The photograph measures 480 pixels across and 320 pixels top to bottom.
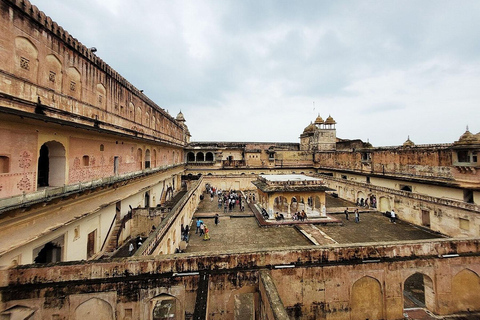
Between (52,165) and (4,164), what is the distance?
2.49 metres

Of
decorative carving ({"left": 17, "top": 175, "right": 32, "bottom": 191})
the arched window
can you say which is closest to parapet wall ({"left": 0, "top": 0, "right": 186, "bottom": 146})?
decorative carving ({"left": 17, "top": 175, "right": 32, "bottom": 191})

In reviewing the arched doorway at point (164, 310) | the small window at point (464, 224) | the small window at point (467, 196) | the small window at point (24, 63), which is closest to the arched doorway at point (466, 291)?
A: the small window at point (464, 224)

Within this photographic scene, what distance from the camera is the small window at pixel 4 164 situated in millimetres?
7248

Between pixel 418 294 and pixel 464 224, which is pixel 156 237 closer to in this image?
pixel 418 294

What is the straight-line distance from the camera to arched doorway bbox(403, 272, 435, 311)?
7.98 metres

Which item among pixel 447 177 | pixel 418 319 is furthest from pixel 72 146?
pixel 447 177

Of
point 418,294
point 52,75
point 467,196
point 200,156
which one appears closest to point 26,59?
point 52,75

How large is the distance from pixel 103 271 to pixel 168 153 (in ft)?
69.8

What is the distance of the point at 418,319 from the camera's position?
7.69 meters

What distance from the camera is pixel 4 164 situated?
7.34m

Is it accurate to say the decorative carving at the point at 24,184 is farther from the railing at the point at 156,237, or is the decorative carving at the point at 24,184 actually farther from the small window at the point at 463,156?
the small window at the point at 463,156

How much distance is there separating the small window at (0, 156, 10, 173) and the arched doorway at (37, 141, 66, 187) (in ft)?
7.89

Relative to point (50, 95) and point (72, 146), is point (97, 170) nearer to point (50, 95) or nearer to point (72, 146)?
A: point (72, 146)

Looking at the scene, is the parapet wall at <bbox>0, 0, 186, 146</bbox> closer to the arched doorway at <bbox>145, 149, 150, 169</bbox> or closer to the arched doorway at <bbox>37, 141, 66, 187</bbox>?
the arched doorway at <bbox>37, 141, 66, 187</bbox>
